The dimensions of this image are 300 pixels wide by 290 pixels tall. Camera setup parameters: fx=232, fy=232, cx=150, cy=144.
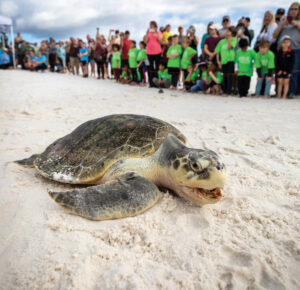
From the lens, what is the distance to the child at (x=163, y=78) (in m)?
7.34

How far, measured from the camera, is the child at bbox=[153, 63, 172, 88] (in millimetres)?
7340

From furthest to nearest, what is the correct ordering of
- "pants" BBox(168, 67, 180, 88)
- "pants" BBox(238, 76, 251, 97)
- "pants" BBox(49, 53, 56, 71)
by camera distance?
"pants" BBox(49, 53, 56, 71)
"pants" BBox(168, 67, 180, 88)
"pants" BBox(238, 76, 251, 97)

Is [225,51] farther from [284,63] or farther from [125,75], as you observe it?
[125,75]

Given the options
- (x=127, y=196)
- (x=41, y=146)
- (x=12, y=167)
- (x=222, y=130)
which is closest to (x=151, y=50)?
(x=222, y=130)

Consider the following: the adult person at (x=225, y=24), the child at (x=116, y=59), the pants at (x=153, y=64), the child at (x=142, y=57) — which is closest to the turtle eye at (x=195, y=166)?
the adult person at (x=225, y=24)

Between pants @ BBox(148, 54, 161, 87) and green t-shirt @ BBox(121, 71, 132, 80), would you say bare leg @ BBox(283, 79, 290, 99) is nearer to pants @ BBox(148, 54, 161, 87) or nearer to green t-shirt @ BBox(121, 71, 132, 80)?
pants @ BBox(148, 54, 161, 87)

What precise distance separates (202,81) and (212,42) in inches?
39.9

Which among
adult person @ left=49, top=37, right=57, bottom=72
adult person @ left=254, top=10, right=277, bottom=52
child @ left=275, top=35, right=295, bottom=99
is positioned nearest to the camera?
child @ left=275, top=35, right=295, bottom=99

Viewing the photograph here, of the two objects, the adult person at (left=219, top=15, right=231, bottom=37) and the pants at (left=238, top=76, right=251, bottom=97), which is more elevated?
the adult person at (left=219, top=15, right=231, bottom=37)

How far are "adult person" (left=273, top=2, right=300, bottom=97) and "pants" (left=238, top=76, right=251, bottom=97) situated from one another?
95 cm

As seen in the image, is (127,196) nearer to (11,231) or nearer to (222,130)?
(11,231)

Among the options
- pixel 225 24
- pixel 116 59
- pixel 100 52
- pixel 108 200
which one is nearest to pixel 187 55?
pixel 225 24

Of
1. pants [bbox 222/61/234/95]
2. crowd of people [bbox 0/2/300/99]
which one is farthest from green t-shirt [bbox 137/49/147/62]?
pants [bbox 222/61/234/95]

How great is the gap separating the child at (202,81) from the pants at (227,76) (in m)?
0.56
